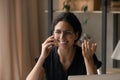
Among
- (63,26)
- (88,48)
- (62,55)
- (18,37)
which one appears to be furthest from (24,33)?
(88,48)

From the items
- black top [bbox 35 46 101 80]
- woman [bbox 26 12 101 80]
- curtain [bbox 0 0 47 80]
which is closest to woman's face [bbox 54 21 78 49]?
woman [bbox 26 12 101 80]

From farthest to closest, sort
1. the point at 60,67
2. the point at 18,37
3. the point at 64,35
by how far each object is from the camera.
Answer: the point at 18,37
the point at 60,67
the point at 64,35

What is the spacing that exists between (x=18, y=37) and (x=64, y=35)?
1.82m

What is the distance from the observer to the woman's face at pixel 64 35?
1466mm

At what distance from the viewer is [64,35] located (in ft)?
4.83

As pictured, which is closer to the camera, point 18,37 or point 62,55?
point 62,55

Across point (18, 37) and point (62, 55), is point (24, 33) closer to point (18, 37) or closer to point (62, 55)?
point (18, 37)

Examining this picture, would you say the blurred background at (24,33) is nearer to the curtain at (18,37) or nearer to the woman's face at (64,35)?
the curtain at (18,37)

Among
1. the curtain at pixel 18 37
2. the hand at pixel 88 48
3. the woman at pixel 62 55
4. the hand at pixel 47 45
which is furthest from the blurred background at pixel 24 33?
the hand at pixel 88 48

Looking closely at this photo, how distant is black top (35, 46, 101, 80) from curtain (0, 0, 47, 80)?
1391 mm

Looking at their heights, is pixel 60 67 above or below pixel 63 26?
below

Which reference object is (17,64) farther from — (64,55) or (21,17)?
(64,55)

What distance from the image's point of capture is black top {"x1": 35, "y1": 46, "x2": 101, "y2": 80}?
1601 millimetres

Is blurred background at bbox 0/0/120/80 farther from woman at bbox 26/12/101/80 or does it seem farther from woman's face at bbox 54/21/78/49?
woman's face at bbox 54/21/78/49
